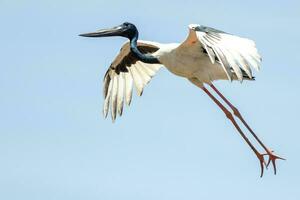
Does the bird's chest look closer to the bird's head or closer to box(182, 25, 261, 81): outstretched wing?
box(182, 25, 261, 81): outstretched wing

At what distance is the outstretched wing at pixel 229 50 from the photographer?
30031 millimetres

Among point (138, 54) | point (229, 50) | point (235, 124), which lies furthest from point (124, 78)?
point (229, 50)

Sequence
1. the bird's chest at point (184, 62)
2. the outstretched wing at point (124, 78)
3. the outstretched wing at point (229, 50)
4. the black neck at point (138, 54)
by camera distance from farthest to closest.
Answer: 1. the outstretched wing at point (124, 78)
2. the black neck at point (138, 54)
3. the bird's chest at point (184, 62)
4. the outstretched wing at point (229, 50)

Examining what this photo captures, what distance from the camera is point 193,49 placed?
34.5 metres

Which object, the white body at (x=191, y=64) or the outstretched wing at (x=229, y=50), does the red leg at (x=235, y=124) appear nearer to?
the white body at (x=191, y=64)

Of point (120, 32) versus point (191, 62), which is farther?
point (120, 32)

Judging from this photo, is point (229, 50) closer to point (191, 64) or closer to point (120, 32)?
point (191, 64)

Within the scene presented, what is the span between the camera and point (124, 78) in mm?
39031

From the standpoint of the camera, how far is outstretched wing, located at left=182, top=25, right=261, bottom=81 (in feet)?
98.5

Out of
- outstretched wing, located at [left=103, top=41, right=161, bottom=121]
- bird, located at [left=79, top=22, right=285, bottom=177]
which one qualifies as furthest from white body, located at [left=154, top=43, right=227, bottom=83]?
outstretched wing, located at [left=103, top=41, right=161, bottom=121]

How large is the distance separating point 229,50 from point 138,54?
19.2 feet

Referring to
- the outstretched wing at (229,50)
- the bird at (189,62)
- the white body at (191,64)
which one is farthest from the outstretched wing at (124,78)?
the outstretched wing at (229,50)

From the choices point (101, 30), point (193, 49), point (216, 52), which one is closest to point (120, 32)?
point (101, 30)

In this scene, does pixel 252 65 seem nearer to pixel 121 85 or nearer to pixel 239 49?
pixel 239 49
